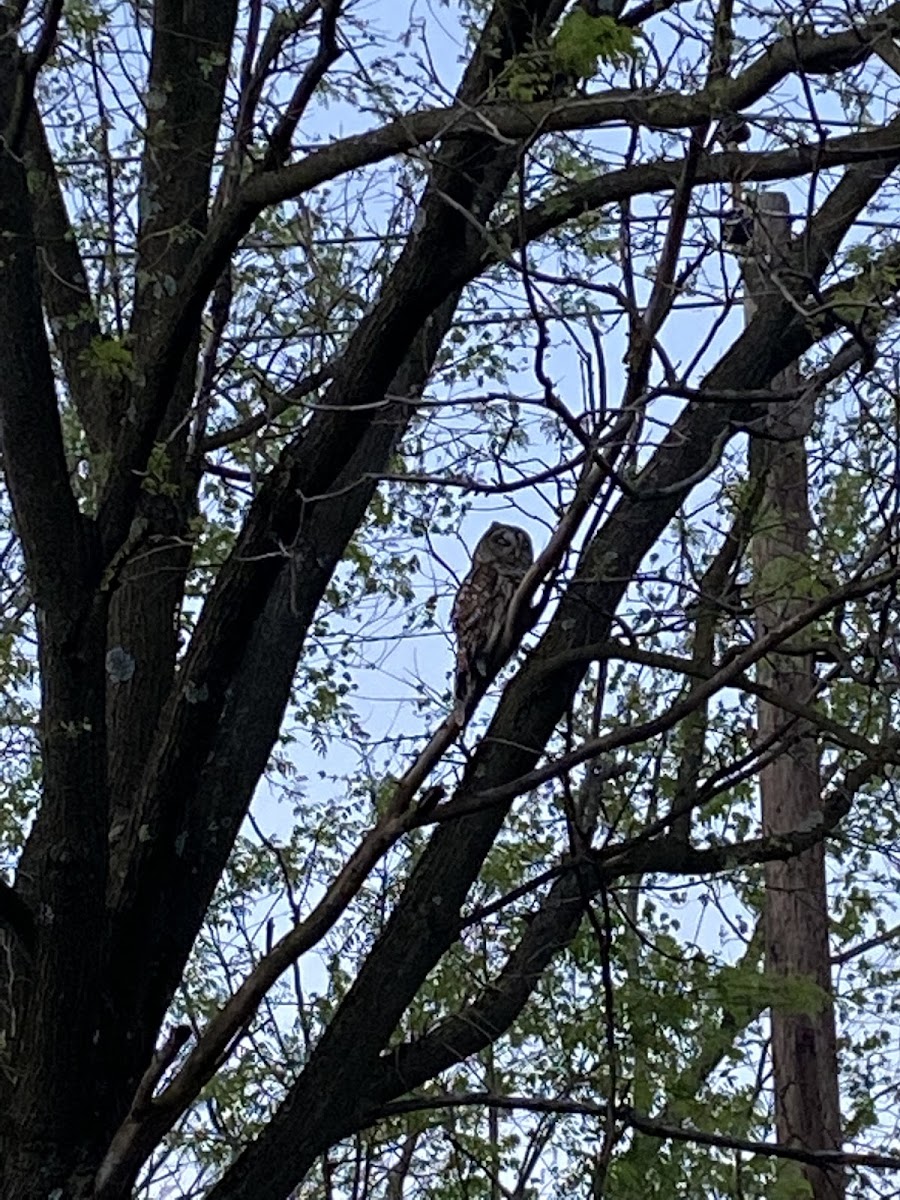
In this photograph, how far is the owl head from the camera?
566 cm

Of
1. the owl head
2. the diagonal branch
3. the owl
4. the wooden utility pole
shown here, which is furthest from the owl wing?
the diagonal branch

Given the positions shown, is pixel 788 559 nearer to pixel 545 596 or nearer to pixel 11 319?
pixel 545 596

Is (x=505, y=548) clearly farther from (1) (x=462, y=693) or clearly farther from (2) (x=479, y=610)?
(1) (x=462, y=693)

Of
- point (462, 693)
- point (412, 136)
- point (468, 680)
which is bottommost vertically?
point (462, 693)

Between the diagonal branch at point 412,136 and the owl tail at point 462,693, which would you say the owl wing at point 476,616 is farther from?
the diagonal branch at point 412,136

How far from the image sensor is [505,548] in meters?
5.87

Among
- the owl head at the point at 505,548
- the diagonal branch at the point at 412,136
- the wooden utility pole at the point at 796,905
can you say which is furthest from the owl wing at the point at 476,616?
the diagonal branch at the point at 412,136

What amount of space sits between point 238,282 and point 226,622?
6.21 feet

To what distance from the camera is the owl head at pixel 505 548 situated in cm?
566

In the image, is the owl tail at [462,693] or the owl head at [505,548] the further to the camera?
the owl head at [505,548]

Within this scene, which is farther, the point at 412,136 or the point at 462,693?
the point at 462,693

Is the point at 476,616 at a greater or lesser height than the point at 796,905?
lesser

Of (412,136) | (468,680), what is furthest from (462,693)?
(412,136)

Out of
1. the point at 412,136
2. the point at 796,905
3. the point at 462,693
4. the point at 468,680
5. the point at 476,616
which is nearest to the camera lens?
the point at 412,136
